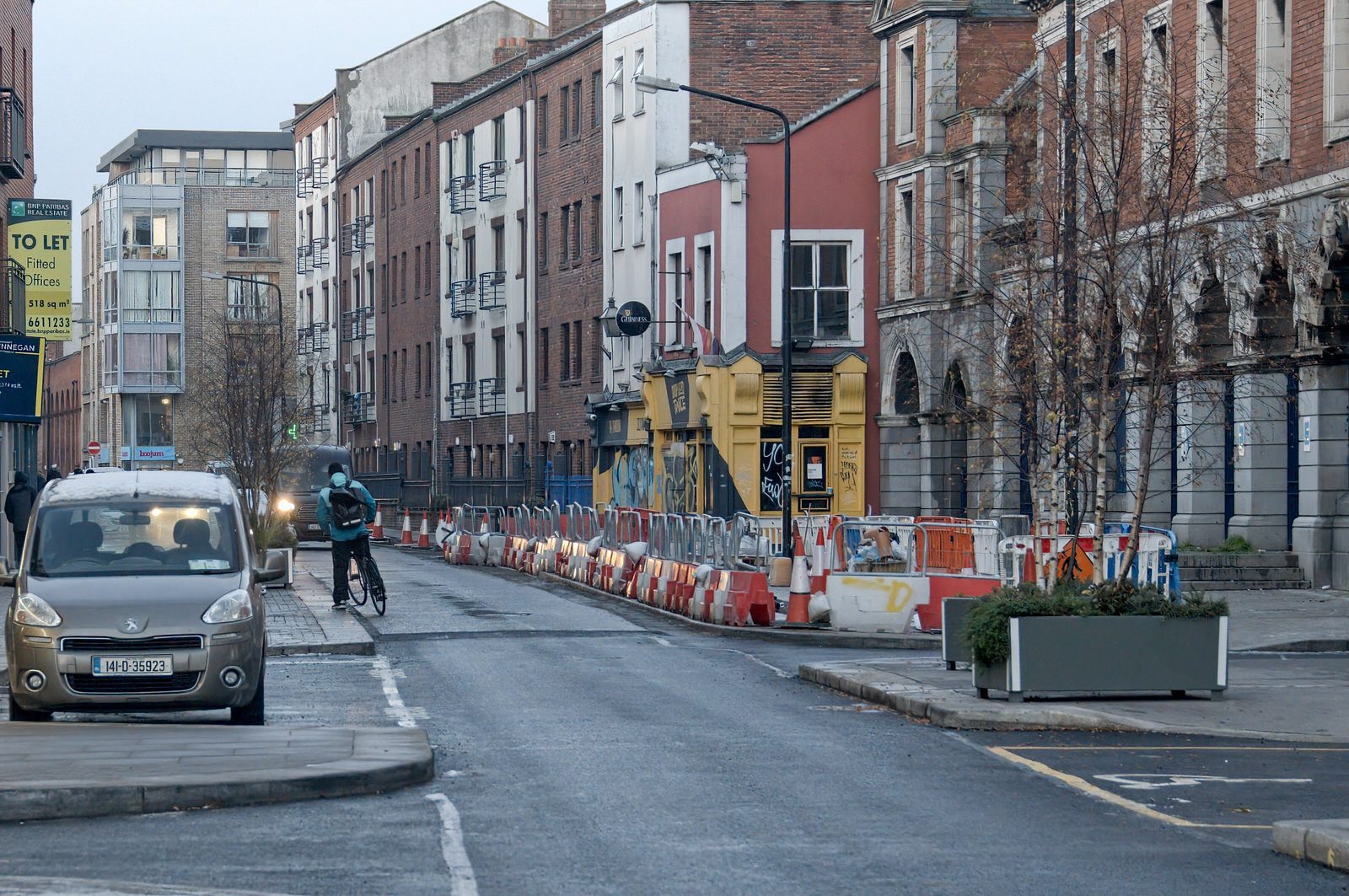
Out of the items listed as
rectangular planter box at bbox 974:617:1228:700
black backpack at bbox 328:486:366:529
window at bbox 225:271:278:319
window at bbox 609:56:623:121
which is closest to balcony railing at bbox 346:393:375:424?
window at bbox 225:271:278:319

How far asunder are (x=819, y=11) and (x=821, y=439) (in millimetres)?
11500

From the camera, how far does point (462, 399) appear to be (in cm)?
6944

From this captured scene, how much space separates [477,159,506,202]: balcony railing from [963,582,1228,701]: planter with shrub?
164 ft

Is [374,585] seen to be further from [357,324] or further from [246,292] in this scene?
[246,292]

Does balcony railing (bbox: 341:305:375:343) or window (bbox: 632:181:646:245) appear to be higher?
window (bbox: 632:181:646:245)

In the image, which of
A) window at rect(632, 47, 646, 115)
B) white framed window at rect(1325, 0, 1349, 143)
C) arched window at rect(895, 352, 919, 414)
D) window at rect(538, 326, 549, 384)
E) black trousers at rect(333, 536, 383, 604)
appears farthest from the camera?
window at rect(538, 326, 549, 384)

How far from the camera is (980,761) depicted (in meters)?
13.0

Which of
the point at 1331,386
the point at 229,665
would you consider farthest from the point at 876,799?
the point at 1331,386

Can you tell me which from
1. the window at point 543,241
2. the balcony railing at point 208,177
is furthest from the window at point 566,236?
the balcony railing at point 208,177

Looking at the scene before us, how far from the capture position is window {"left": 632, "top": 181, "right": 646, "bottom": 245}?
52.7 metres

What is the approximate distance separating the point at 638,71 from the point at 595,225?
20.6 ft

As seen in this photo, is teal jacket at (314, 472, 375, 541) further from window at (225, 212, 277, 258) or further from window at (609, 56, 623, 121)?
window at (225, 212, 277, 258)

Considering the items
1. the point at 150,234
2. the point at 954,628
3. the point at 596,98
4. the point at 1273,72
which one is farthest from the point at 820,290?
the point at 150,234

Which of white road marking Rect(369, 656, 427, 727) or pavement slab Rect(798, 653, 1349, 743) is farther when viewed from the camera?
white road marking Rect(369, 656, 427, 727)
